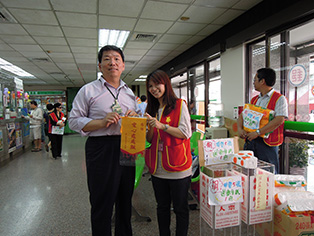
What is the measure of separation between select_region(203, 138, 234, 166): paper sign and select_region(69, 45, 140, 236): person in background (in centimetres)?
56

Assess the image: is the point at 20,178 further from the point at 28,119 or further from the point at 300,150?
the point at 300,150

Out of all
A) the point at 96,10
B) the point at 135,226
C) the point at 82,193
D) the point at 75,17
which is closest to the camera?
the point at 135,226

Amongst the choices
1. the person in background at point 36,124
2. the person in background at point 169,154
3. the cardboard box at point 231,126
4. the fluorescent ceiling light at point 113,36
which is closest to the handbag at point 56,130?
the person in background at point 36,124

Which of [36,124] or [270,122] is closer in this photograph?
[270,122]

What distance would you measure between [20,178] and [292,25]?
5045 mm

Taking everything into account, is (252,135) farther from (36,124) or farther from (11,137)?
(36,124)

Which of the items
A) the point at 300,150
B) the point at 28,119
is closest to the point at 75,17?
the point at 300,150

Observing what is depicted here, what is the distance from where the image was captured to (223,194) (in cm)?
133

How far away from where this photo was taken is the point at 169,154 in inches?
59.1

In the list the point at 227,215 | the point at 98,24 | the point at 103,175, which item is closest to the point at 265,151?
the point at 227,215

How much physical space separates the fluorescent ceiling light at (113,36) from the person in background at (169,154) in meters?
3.32

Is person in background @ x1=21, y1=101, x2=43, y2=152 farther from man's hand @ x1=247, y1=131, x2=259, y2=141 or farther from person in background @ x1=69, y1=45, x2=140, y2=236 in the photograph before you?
man's hand @ x1=247, y1=131, x2=259, y2=141

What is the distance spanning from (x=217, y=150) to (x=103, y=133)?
2.74ft

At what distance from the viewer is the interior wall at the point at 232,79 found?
3.96 m
